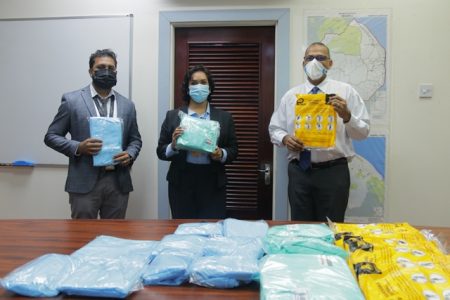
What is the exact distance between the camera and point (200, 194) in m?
2.26

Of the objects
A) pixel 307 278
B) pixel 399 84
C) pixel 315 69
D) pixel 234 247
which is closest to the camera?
pixel 307 278

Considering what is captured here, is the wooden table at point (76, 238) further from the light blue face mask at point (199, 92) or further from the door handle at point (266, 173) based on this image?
the door handle at point (266, 173)

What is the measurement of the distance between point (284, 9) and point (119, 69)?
1300 mm

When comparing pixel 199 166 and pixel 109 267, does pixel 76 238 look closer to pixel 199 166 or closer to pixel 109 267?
pixel 109 267

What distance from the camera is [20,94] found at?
289 cm

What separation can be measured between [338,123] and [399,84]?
0.74 m

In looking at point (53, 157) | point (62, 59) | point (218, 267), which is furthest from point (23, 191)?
point (218, 267)

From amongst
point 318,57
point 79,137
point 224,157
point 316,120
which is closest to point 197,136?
point 224,157

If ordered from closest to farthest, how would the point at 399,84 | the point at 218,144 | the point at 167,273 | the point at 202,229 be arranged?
the point at 167,273
the point at 202,229
the point at 218,144
the point at 399,84

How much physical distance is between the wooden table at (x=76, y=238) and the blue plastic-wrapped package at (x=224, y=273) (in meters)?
0.02

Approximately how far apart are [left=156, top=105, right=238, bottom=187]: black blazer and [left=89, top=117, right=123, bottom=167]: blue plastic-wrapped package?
307mm

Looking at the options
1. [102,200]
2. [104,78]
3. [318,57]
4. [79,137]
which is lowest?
[102,200]

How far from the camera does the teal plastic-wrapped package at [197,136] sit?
2035mm

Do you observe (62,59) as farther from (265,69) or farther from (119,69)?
(265,69)
